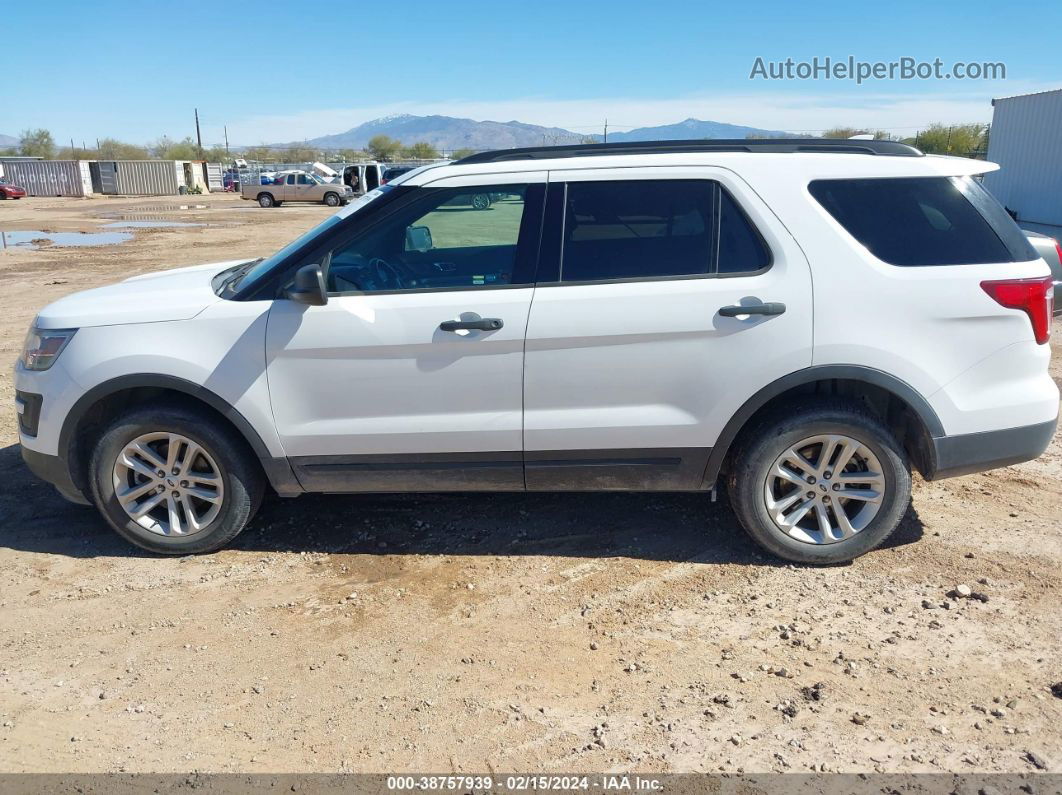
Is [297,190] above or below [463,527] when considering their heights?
above

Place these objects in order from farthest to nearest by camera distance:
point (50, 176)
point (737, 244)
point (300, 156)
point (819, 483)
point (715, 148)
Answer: point (300, 156)
point (50, 176)
point (715, 148)
point (819, 483)
point (737, 244)

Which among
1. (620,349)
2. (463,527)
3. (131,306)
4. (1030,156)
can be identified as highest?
(1030,156)

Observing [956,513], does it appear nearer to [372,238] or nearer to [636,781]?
[636,781]

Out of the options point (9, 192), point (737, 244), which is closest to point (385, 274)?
point (737, 244)

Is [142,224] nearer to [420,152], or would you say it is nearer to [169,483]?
[169,483]

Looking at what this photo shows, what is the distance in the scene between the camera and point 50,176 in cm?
5769

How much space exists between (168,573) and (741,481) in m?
2.91

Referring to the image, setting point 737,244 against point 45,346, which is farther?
point 45,346

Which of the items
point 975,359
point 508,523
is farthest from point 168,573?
point 975,359

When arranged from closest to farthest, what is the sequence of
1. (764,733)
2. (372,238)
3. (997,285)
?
(764,733) → (997,285) → (372,238)

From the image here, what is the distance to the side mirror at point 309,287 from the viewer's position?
406 cm

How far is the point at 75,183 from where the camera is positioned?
57.0 m

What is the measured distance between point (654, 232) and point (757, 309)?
613mm

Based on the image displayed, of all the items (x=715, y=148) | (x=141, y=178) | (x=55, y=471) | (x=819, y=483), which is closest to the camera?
(x=819, y=483)
